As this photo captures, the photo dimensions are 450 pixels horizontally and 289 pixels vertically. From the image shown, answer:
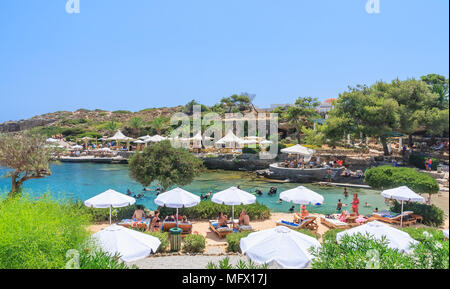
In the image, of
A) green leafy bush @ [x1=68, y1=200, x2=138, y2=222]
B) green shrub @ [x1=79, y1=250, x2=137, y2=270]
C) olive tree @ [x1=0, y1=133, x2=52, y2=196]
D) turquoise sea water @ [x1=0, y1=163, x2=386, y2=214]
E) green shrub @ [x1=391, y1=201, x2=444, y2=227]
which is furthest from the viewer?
turquoise sea water @ [x1=0, y1=163, x2=386, y2=214]

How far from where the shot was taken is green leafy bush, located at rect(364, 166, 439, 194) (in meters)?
12.4

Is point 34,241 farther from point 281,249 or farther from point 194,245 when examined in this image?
point 194,245

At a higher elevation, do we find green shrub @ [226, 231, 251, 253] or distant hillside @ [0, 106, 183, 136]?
distant hillside @ [0, 106, 183, 136]

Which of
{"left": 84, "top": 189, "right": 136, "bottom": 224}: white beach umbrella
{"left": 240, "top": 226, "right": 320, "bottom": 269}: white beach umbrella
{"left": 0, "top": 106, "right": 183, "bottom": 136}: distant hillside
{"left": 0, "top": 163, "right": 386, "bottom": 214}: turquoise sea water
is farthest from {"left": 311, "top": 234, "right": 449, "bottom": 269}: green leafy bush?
{"left": 0, "top": 106, "right": 183, "bottom": 136}: distant hillside

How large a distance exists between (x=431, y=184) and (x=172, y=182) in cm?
1078

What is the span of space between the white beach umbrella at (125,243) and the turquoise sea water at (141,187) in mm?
9671

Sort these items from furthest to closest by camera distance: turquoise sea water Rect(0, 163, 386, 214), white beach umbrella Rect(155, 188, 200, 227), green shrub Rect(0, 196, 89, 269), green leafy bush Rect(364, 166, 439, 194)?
turquoise sea water Rect(0, 163, 386, 214)
green leafy bush Rect(364, 166, 439, 194)
white beach umbrella Rect(155, 188, 200, 227)
green shrub Rect(0, 196, 89, 269)

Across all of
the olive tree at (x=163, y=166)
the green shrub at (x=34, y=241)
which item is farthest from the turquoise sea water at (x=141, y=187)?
the green shrub at (x=34, y=241)

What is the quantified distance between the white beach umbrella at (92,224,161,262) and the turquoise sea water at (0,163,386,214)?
9.67 m

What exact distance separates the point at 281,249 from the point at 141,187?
61.5 ft

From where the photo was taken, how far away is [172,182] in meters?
14.8

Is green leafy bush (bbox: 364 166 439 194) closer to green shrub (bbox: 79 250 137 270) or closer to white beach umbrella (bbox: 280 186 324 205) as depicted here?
white beach umbrella (bbox: 280 186 324 205)
